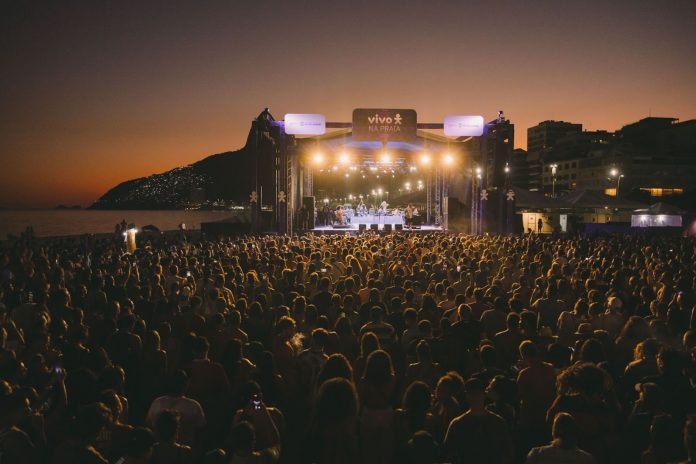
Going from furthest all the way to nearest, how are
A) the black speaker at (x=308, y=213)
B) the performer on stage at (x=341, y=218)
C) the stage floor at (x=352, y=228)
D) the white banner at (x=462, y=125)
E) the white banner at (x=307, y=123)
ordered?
the performer on stage at (x=341, y=218) < the black speaker at (x=308, y=213) < the stage floor at (x=352, y=228) < the white banner at (x=462, y=125) < the white banner at (x=307, y=123)

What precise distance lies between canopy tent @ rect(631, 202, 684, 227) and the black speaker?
21236mm

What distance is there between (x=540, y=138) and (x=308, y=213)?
110225 mm

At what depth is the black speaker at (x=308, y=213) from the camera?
30.0 m

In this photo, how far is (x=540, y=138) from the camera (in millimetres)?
123125

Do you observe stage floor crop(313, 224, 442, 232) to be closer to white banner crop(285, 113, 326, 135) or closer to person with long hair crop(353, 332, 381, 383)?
white banner crop(285, 113, 326, 135)

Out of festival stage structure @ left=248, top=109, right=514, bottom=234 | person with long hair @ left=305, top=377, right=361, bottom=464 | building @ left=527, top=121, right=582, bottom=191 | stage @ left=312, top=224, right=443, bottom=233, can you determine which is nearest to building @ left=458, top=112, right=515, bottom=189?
festival stage structure @ left=248, top=109, right=514, bottom=234

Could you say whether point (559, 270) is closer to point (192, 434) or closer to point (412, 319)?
point (412, 319)

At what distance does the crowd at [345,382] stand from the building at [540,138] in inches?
4288

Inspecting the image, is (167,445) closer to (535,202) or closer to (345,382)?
(345,382)

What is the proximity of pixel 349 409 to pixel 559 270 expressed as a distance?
28.2ft

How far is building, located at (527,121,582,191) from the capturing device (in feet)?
359

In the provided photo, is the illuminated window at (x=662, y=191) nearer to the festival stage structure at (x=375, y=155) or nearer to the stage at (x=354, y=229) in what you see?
the festival stage structure at (x=375, y=155)

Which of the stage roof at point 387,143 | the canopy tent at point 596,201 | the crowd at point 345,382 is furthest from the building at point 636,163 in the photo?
the crowd at point 345,382

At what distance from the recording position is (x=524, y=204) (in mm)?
30375
